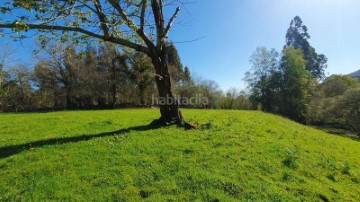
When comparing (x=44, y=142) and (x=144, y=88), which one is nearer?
(x=44, y=142)

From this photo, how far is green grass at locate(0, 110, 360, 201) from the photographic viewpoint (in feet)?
28.1

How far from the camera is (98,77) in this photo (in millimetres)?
50188

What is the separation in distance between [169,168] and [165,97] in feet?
22.4

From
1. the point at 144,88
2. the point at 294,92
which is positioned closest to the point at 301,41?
the point at 294,92

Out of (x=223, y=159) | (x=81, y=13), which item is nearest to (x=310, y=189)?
(x=223, y=159)

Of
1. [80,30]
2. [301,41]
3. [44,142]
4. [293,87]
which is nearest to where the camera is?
[44,142]

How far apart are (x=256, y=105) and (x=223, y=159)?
5733 centimetres

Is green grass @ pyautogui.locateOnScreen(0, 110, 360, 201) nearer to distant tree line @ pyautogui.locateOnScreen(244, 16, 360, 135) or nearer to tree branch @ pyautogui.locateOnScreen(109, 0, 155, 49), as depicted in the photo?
tree branch @ pyautogui.locateOnScreen(109, 0, 155, 49)

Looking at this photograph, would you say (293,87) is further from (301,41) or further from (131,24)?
(131,24)

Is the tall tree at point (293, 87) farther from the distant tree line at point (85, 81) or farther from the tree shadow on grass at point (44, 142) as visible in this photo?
the tree shadow on grass at point (44, 142)

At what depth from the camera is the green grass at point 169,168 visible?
8570 millimetres

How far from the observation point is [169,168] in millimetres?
10016

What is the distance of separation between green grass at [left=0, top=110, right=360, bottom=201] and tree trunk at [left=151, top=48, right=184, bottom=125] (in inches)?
48.4

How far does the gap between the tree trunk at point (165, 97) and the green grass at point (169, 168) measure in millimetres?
1230
